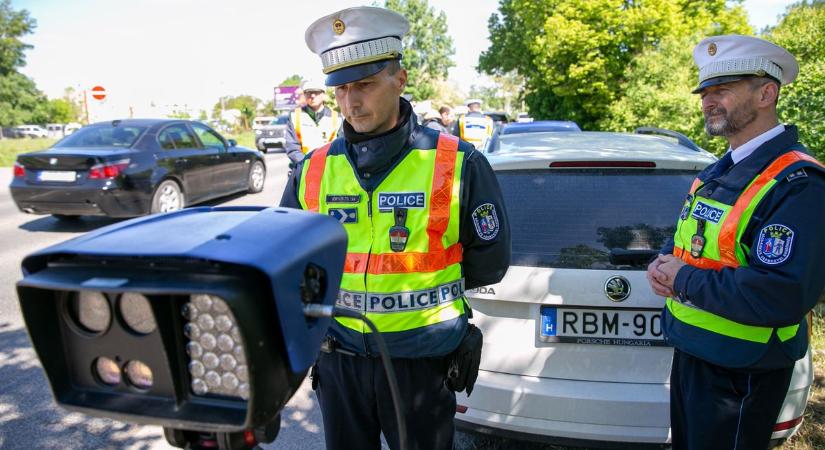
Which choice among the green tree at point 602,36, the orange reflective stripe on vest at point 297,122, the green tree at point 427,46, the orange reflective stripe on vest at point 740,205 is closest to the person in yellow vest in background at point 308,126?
the orange reflective stripe on vest at point 297,122

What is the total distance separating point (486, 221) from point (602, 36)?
53.0 feet

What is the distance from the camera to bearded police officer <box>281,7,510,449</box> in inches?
74.0

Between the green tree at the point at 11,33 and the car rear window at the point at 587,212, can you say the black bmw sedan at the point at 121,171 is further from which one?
the green tree at the point at 11,33

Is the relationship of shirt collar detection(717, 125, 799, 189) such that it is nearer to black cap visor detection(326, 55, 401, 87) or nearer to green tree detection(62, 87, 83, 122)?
black cap visor detection(326, 55, 401, 87)

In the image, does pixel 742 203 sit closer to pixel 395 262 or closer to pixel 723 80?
pixel 723 80

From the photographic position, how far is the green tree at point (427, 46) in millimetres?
64375

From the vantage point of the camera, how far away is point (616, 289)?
2375 mm

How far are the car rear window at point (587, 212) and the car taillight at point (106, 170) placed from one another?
22.0 feet

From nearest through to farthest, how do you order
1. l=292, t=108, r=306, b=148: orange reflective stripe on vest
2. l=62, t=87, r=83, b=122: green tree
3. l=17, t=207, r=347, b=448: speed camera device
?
l=17, t=207, r=347, b=448: speed camera device → l=292, t=108, r=306, b=148: orange reflective stripe on vest → l=62, t=87, r=83, b=122: green tree

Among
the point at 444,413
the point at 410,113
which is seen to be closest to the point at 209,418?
the point at 444,413

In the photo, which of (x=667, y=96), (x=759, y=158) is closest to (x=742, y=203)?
(x=759, y=158)

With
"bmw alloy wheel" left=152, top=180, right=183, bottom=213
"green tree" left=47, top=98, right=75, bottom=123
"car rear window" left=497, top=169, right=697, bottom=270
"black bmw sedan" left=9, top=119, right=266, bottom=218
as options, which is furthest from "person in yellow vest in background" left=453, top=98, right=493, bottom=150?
"green tree" left=47, top=98, right=75, bottom=123

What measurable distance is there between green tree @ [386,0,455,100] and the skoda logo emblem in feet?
203

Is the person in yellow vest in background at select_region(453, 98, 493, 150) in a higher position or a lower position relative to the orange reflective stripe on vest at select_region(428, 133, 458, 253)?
higher
